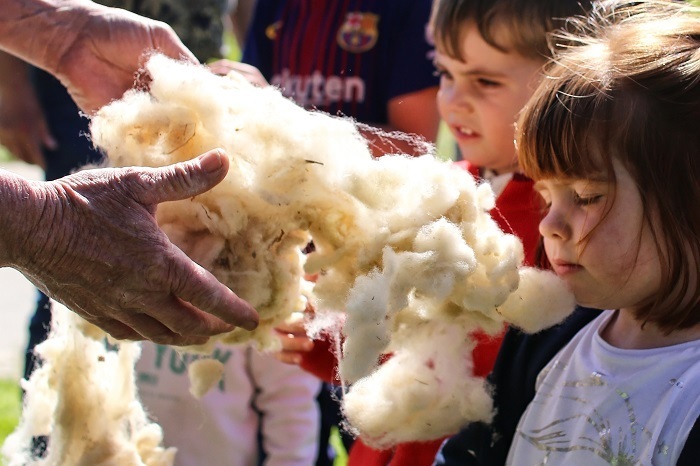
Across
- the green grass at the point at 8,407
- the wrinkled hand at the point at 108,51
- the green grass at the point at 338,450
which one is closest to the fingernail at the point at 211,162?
the wrinkled hand at the point at 108,51

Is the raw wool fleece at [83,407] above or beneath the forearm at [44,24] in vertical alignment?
beneath

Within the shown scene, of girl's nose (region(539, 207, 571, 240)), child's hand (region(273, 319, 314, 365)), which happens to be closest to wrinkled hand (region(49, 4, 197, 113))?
child's hand (region(273, 319, 314, 365))

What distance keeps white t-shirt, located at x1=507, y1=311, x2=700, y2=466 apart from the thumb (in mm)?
647

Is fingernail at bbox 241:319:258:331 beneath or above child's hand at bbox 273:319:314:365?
above

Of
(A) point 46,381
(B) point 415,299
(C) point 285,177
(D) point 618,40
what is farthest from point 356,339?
(A) point 46,381

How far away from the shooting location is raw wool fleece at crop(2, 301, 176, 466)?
157 cm

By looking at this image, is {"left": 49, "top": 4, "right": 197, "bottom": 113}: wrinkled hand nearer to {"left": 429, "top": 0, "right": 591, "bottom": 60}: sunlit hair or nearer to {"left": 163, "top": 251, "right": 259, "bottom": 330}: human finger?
{"left": 163, "top": 251, "right": 259, "bottom": 330}: human finger

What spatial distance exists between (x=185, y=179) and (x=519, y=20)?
893 millimetres

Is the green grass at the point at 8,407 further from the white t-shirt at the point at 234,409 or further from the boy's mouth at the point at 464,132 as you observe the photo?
the boy's mouth at the point at 464,132

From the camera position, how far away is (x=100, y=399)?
1.60 metres

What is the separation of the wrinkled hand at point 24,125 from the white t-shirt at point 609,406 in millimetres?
1932

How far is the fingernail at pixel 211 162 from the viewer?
4.02ft

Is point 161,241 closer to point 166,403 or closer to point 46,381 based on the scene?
point 46,381

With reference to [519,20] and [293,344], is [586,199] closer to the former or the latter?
[519,20]
